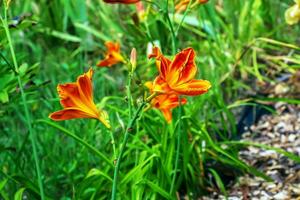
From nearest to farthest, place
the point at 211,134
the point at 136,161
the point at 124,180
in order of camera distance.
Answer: the point at 124,180 → the point at 136,161 → the point at 211,134

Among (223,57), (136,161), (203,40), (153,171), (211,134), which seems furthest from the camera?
(203,40)

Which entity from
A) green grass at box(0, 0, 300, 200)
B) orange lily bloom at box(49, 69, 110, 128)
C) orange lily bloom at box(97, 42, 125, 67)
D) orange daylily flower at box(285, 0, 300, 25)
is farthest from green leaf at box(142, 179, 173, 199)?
orange daylily flower at box(285, 0, 300, 25)

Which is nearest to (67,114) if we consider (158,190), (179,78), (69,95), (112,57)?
(69,95)

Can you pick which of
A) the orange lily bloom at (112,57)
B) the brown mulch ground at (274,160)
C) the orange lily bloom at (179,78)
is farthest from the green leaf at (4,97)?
→ the brown mulch ground at (274,160)

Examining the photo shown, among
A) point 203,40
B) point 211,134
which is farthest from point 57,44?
point 211,134

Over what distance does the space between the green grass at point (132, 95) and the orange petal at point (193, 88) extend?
0.47 feet

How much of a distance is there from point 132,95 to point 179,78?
1.19m

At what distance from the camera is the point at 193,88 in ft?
5.18

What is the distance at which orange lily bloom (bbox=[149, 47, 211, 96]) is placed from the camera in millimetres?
1568

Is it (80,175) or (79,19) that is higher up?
(79,19)

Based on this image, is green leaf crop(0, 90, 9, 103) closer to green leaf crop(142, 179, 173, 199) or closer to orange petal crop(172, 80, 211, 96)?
green leaf crop(142, 179, 173, 199)

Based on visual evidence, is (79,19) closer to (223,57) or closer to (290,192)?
(223,57)

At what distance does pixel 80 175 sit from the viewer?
258cm

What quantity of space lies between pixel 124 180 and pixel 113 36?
247 centimetres
